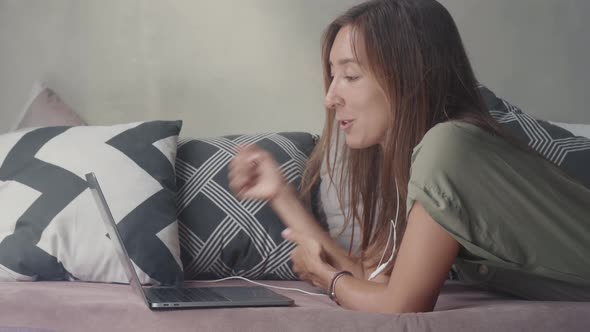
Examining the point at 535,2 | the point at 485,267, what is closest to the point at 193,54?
the point at 535,2

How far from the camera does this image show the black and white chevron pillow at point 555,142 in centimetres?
187

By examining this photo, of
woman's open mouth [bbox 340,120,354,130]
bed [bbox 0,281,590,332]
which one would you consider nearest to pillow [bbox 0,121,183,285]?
bed [bbox 0,281,590,332]

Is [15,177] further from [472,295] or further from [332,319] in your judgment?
[472,295]

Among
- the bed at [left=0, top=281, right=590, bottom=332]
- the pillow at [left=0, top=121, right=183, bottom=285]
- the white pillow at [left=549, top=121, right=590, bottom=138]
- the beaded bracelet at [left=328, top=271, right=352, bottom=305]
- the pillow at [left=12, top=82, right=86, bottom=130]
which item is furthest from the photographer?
the pillow at [left=12, top=82, right=86, bottom=130]

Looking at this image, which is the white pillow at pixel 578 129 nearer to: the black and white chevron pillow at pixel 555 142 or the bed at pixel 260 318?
the black and white chevron pillow at pixel 555 142

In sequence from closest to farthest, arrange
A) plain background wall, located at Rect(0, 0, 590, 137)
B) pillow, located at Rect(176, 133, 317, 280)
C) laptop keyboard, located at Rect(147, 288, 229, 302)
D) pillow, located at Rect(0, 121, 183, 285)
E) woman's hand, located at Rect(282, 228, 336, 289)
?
laptop keyboard, located at Rect(147, 288, 229, 302), woman's hand, located at Rect(282, 228, 336, 289), pillow, located at Rect(0, 121, 183, 285), pillow, located at Rect(176, 133, 317, 280), plain background wall, located at Rect(0, 0, 590, 137)

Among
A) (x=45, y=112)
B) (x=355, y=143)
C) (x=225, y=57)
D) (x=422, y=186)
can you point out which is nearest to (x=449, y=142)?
(x=422, y=186)

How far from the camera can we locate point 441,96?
1468mm

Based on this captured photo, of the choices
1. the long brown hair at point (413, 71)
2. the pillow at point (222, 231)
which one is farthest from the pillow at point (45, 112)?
the long brown hair at point (413, 71)

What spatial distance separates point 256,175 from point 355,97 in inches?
14.1

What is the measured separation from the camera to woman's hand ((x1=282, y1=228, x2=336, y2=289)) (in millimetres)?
1559

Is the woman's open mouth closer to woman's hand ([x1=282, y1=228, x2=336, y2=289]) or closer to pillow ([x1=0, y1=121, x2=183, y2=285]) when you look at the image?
woman's hand ([x1=282, y1=228, x2=336, y2=289])

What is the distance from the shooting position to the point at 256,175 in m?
1.79

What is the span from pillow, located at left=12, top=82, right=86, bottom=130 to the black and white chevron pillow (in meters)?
1.19
